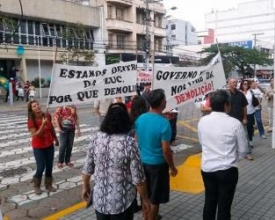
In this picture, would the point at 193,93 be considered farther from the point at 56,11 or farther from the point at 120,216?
the point at 56,11

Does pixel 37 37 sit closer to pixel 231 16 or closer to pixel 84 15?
pixel 84 15

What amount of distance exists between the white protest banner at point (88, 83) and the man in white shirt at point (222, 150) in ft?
8.84

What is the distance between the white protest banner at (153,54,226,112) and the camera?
21.3 ft

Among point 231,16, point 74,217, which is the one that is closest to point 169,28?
Result: point 231,16

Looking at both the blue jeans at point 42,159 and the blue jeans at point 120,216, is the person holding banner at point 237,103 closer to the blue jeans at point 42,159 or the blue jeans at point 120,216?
the blue jeans at point 42,159

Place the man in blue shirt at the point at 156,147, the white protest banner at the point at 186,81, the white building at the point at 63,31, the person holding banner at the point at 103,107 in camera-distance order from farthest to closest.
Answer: the white building at the point at 63,31, the person holding banner at the point at 103,107, the white protest banner at the point at 186,81, the man in blue shirt at the point at 156,147

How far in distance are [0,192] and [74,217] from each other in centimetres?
181


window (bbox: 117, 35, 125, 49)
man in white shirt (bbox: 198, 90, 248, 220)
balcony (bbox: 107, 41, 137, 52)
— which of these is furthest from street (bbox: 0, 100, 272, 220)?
window (bbox: 117, 35, 125, 49)

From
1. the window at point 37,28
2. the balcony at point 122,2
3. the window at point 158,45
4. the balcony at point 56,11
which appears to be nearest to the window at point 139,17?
the balcony at point 122,2

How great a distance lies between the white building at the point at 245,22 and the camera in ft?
338

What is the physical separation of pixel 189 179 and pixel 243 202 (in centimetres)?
140

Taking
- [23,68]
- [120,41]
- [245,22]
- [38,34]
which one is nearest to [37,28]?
[38,34]

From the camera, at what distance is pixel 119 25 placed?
42.3 metres

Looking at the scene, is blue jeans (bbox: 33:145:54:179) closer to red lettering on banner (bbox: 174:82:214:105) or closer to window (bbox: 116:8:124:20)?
red lettering on banner (bbox: 174:82:214:105)
